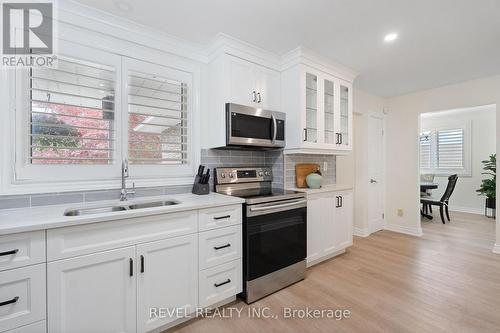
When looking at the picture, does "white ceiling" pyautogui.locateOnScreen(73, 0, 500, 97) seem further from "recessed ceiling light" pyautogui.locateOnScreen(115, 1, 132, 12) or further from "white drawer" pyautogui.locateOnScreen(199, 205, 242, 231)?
"white drawer" pyautogui.locateOnScreen(199, 205, 242, 231)

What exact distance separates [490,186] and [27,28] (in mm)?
7345

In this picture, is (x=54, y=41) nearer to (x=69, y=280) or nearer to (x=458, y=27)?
(x=69, y=280)

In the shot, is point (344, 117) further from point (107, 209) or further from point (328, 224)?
point (107, 209)

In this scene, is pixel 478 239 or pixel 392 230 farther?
pixel 392 230

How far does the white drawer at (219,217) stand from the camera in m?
1.81

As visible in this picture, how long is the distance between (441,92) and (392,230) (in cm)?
242

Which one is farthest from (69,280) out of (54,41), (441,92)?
(441,92)

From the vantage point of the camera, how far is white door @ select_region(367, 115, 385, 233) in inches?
157

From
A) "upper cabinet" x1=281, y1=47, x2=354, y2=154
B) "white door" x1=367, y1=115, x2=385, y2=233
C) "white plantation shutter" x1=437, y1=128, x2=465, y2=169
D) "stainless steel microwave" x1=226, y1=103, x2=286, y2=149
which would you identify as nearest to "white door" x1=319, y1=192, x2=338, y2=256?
"upper cabinet" x1=281, y1=47, x2=354, y2=154

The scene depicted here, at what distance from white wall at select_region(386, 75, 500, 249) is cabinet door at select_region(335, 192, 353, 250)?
1.65 m

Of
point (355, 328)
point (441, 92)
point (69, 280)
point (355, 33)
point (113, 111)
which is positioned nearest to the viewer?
point (69, 280)

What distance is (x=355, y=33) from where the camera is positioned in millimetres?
2164

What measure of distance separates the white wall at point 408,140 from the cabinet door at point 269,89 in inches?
106

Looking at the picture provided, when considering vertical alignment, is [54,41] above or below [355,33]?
below
